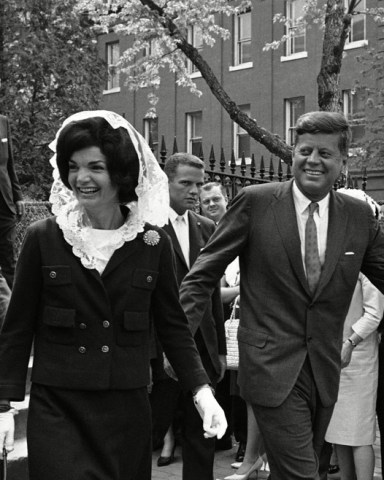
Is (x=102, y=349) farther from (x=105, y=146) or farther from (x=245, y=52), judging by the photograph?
(x=245, y=52)

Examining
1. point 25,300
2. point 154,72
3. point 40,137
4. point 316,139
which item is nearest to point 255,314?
point 316,139

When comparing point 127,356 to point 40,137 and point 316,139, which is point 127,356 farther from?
point 40,137

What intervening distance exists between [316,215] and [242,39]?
3178cm

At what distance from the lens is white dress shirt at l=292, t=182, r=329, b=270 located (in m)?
4.71

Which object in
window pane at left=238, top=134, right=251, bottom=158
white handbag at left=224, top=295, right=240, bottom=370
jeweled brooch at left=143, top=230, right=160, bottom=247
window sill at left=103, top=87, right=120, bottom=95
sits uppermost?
window sill at left=103, top=87, right=120, bottom=95

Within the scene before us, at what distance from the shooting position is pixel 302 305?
4.57 meters

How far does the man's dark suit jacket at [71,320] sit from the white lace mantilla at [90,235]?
0.03 metres

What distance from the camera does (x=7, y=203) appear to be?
7949 millimetres

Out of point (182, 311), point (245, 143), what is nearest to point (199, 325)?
point (182, 311)

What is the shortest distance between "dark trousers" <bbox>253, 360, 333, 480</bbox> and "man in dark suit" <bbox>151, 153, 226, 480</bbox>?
1.44 metres

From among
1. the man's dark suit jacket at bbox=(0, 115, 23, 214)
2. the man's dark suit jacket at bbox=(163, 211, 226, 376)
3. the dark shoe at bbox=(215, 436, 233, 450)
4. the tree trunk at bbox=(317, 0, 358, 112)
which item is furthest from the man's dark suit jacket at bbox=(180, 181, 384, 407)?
the tree trunk at bbox=(317, 0, 358, 112)

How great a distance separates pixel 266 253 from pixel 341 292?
0.41 metres

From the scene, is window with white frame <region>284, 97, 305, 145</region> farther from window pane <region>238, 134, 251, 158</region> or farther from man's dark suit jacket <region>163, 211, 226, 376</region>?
man's dark suit jacket <region>163, 211, 226, 376</region>

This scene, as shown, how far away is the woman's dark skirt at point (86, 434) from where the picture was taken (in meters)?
3.42
